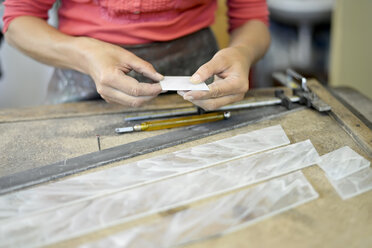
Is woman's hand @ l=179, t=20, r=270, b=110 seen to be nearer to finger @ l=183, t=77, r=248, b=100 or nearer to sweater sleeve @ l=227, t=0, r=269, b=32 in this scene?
finger @ l=183, t=77, r=248, b=100

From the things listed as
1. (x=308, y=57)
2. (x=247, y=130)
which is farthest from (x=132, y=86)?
(x=308, y=57)

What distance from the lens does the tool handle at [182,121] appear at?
892 mm

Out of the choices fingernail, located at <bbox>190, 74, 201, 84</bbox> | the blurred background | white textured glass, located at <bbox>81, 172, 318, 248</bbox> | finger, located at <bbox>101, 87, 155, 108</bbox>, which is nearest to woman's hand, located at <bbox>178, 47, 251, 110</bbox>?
fingernail, located at <bbox>190, 74, 201, 84</bbox>

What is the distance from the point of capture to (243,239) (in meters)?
0.54

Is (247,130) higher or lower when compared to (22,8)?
lower

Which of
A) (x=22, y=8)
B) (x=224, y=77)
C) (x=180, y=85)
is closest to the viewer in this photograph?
(x=180, y=85)

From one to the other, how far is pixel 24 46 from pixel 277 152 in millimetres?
787

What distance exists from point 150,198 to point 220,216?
0.13 m

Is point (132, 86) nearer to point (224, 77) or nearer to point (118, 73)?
point (118, 73)

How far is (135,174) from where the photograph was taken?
2.31 ft

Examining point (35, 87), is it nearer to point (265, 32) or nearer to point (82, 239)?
point (265, 32)

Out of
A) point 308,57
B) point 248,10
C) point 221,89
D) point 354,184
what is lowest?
point 308,57

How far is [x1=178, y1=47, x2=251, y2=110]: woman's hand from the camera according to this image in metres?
0.85

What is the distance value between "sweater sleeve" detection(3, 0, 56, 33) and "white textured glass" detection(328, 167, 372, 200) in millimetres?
944
